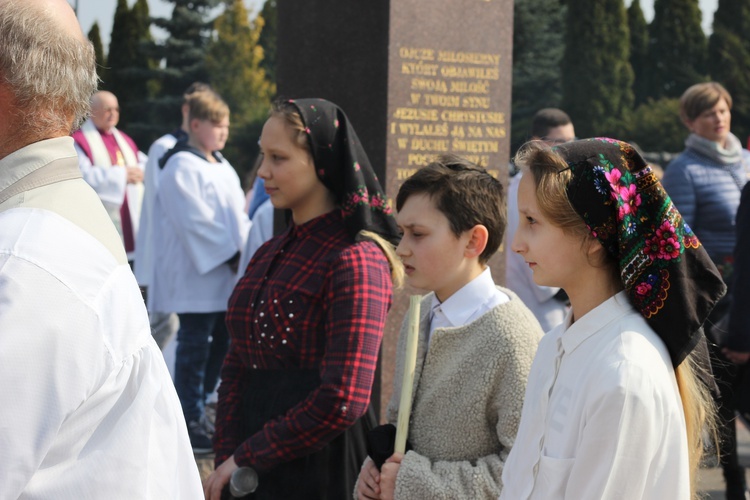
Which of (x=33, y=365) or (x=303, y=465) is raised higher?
(x=33, y=365)

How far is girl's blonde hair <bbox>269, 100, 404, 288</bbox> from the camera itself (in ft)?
10.5

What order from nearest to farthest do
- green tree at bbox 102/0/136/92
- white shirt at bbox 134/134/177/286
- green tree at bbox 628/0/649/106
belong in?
1. white shirt at bbox 134/134/177/286
2. green tree at bbox 102/0/136/92
3. green tree at bbox 628/0/649/106

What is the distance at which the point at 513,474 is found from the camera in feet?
7.48

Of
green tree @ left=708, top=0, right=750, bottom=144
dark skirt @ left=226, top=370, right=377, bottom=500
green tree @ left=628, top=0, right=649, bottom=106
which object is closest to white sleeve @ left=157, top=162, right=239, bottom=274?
dark skirt @ left=226, top=370, right=377, bottom=500

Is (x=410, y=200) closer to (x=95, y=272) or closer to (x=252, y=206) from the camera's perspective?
(x=95, y=272)

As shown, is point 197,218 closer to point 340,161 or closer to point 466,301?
point 340,161

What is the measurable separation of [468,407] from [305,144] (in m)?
1.03

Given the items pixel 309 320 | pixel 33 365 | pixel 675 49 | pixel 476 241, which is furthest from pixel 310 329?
pixel 675 49

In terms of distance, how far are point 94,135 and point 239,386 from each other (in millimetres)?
5351

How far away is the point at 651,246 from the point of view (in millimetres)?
2137

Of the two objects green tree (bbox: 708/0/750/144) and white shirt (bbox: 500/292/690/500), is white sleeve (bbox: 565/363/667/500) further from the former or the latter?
green tree (bbox: 708/0/750/144)

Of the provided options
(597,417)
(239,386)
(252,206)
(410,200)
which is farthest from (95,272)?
(252,206)

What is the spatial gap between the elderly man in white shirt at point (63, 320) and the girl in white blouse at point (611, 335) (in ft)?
2.53

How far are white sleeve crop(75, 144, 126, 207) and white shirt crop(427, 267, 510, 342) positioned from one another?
5476mm
